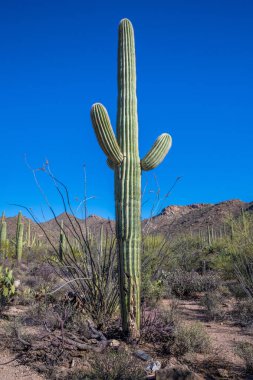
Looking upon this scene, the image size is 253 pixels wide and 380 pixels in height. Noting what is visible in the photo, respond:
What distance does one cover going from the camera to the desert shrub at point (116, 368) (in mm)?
4230

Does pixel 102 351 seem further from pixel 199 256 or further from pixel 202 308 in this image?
pixel 199 256

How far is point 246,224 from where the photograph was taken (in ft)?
31.7

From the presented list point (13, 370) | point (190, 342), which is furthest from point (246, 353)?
point (13, 370)

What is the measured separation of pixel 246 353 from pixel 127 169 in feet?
9.73

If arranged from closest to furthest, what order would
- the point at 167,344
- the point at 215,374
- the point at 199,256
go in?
the point at 215,374 → the point at 167,344 → the point at 199,256

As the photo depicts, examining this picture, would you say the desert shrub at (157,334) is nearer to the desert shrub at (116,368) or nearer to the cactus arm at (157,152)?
the desert shrub at (116,368)

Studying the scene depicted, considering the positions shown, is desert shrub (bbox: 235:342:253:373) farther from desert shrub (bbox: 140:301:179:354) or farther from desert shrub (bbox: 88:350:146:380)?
desert shrub (bbox: 88:350:146:380)

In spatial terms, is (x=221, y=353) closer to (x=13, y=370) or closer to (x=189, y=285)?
(x=13, y=370)

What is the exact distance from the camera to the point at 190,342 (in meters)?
5.52

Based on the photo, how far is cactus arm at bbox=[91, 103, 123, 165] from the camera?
5.86m

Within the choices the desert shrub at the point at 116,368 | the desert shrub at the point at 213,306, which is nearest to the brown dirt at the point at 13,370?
the desert shrub at the point at 116,368

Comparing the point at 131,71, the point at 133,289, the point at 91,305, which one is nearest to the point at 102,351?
the point at 133,289

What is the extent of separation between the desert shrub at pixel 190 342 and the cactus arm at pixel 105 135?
8.70 feet

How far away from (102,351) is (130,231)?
1.64 meters
